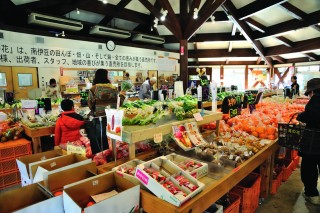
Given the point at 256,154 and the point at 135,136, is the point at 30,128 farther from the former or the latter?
the point at 256,154

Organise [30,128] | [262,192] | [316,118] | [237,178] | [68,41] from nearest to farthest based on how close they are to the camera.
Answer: [237,178] < [316,118] < [262,192] < [30,128] < [68,41]

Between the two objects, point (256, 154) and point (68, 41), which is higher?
point (68, 41)

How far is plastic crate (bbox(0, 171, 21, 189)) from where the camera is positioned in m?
3.26

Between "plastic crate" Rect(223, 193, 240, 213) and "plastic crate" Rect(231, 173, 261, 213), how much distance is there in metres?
0.10

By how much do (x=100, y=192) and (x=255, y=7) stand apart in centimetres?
719

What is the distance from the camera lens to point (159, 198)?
142 centimetres

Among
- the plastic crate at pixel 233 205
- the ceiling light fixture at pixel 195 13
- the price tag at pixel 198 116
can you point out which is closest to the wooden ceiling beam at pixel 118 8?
the ceiling light fixture at pixel 195 13

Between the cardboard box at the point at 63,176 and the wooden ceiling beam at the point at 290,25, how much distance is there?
785 centimetres

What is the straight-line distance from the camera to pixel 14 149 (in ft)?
11.1

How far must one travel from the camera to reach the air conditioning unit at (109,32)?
8516 mm

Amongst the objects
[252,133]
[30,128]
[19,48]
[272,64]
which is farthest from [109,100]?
[272,64]

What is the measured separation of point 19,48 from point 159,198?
773 centimetres

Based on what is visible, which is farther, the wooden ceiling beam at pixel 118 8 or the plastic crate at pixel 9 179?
the wooden ceiling beam at pixel 118 8

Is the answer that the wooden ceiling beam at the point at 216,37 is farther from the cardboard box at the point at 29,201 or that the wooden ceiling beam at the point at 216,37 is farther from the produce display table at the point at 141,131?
the cardboard box at the point at 29,201
